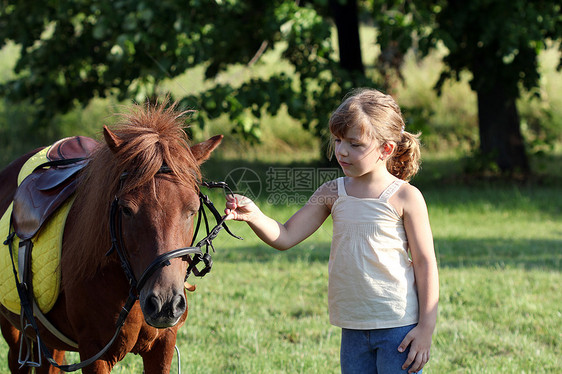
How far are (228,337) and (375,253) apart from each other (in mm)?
2255

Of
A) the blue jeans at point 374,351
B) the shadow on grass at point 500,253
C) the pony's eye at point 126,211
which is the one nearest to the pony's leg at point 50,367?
the pony's eye at point 126,211

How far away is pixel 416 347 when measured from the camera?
2119mm

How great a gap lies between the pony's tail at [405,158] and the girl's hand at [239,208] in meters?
0.60

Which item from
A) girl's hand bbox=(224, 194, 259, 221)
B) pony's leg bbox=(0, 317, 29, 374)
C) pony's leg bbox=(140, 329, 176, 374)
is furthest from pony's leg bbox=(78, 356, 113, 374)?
pony's leg bbox=(0, 317, 29, 374)

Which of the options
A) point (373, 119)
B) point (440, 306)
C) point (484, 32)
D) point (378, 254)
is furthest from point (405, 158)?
point (484, 32)

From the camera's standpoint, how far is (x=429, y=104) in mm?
17000

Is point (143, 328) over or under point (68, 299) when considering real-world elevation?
under

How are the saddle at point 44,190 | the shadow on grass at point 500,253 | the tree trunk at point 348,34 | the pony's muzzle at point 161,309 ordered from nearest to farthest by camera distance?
the pony's muzzle at point 161,309, the saddle at point 44,190, the shadow on grass at point 500,253, the tree trunk at point 348,34

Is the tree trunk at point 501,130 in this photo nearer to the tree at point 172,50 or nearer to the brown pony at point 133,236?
the tree at point 172,50

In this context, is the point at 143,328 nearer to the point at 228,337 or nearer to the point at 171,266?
the point at 171,266

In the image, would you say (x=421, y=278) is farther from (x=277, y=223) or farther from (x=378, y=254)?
(x=277, y=223)

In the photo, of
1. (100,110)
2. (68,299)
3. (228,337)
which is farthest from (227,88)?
(100,110)

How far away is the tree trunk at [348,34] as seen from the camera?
36.8ft

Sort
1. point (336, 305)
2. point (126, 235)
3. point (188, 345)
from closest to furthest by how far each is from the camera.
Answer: point (126, 235) < point (336, 305) < point (188, 345)
